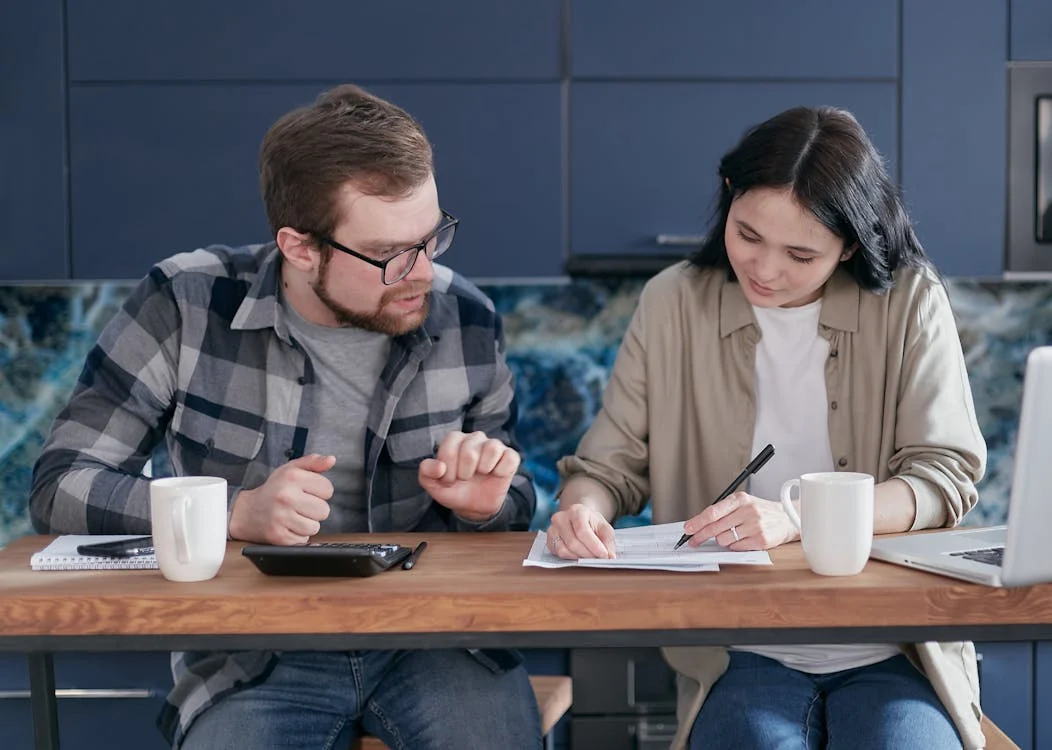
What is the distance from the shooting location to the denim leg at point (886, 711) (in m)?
1.49

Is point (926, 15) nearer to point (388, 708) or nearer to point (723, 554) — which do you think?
point (723, 554)

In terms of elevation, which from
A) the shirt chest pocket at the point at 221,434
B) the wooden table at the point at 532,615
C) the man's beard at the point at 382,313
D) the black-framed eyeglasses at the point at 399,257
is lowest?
the wooden table at the point at 532,615

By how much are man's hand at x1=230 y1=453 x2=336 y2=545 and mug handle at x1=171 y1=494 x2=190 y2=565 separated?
173 millimetres

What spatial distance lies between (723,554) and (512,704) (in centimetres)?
41

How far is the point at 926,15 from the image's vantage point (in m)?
2.70

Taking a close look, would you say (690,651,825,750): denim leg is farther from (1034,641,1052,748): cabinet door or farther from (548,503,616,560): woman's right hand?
(1034,641,1052,748): cabinet door

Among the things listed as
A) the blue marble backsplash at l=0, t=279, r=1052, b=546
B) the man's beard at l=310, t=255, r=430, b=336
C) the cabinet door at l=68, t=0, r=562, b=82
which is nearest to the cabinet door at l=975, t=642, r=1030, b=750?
the blue marble backsplash at l=0, t=279, r=1052, b=546

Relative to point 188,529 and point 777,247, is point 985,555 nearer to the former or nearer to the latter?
point 777,247

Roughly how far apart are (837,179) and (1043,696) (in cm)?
139

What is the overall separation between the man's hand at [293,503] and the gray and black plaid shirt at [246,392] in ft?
0.89

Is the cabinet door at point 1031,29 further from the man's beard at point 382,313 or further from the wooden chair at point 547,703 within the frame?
the wooden chair at point 547,703

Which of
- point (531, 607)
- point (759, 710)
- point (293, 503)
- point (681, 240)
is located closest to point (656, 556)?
point (531, 607)

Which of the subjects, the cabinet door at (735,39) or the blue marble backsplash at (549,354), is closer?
the cabinet door at (735,39)

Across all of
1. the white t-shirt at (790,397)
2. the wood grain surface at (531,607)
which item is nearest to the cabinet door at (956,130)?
the white t-shirt at (790,397)
